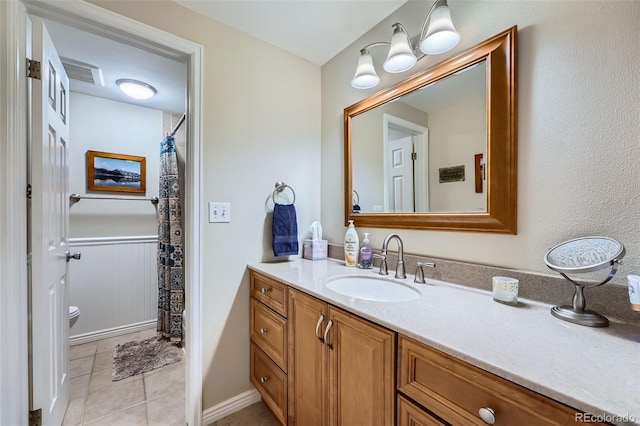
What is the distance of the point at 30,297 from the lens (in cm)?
111

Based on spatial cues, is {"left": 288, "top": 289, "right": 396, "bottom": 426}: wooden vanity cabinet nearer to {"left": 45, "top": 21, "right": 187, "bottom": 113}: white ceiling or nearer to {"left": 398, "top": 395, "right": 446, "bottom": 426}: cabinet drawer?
{"left": 398, "top": 395, "right": 446, "bottom": 426}: cabinet drawer

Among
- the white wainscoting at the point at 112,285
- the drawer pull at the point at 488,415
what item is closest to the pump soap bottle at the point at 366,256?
the drawer pull at the point at 488,415

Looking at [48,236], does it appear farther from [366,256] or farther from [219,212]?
[366,256]

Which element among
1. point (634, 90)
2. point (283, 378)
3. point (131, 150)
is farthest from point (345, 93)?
point (131, 150)

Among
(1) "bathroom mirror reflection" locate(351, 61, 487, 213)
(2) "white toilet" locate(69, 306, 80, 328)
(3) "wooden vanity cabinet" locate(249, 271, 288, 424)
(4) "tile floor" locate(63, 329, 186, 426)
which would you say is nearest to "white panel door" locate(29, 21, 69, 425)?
(4) "tile floor" locate(63, 329, 186, 426)

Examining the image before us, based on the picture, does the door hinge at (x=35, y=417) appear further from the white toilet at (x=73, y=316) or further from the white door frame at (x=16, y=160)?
the white toilet at (x=73, y=316)

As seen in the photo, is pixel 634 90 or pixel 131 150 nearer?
pixel 634 90

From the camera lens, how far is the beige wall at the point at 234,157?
1.44 m

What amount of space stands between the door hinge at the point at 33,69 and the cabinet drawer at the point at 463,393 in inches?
69.8

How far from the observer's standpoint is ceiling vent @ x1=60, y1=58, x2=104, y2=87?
6.12ft

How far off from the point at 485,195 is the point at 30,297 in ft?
6.53

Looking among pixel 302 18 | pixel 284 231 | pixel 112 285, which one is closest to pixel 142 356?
pixel 112 285

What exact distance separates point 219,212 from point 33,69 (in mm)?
972

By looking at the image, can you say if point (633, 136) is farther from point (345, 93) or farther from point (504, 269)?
point (345, 93)
